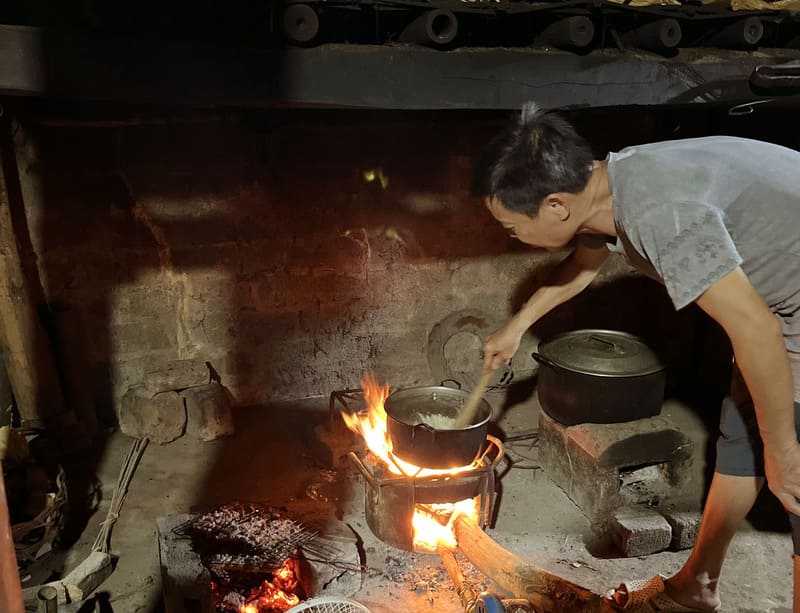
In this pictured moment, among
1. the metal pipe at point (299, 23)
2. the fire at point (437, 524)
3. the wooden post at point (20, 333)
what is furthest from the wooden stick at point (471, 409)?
the wooden post at point (20, 333)

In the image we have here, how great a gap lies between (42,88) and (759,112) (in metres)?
5.97

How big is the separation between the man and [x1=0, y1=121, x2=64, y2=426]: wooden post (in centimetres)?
389

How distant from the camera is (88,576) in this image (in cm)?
393

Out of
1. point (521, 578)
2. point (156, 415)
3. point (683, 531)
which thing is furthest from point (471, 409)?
point (156, 415)

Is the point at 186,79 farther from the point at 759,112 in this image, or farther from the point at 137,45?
the point at 759,112

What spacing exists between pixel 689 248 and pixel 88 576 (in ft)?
11.9

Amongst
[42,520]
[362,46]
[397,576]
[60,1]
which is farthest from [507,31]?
[42,520]

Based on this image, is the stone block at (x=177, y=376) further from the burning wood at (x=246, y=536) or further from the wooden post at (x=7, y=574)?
the wooden post at (x=7, y=574)

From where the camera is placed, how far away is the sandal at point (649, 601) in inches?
140

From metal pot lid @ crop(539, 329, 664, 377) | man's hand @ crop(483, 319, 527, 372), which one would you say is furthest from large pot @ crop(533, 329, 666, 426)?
man's hand @ crop(483, 319, 527, 372)

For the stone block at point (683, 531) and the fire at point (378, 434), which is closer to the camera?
the fire at point (378, 434)

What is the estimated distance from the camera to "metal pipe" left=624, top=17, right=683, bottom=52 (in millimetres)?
4152

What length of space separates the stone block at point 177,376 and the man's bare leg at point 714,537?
13.3 ft

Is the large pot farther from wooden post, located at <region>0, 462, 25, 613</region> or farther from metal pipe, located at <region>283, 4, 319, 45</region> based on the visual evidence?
wooden post, located at <region>0, 462, 25, 613</region>
